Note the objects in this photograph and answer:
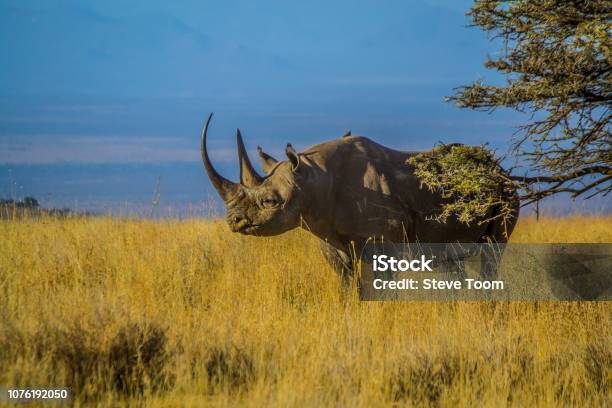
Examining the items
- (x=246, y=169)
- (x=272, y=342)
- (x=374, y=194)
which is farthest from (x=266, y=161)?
(x=272, y=342)

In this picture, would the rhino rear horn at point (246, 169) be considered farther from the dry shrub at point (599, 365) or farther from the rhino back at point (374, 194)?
the dry shrub at point (599, 365)

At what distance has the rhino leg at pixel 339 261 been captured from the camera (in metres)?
9.81

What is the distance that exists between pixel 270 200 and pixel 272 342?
7.70ft

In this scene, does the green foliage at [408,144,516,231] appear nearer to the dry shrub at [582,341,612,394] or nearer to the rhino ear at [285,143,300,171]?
the rhino ear at [285,143,300,171]

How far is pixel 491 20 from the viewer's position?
9023mm

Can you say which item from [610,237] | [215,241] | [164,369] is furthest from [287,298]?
[610,237]

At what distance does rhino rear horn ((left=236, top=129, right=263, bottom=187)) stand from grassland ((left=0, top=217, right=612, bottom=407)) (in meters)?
1.32

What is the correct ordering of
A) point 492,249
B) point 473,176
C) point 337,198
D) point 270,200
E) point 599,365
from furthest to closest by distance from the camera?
point 492,249 → point 337,198 → point 270,200 → point 473,176 → point 599,365

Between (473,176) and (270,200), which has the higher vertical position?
(473,176)

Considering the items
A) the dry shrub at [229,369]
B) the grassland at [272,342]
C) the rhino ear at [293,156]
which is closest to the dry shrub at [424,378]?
the grassland at [272,342]

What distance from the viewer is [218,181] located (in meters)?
9.41

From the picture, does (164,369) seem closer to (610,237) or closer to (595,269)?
(595,269)

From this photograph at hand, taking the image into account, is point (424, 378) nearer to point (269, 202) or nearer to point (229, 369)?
point (229, 369)

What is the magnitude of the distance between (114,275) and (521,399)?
6.15m
